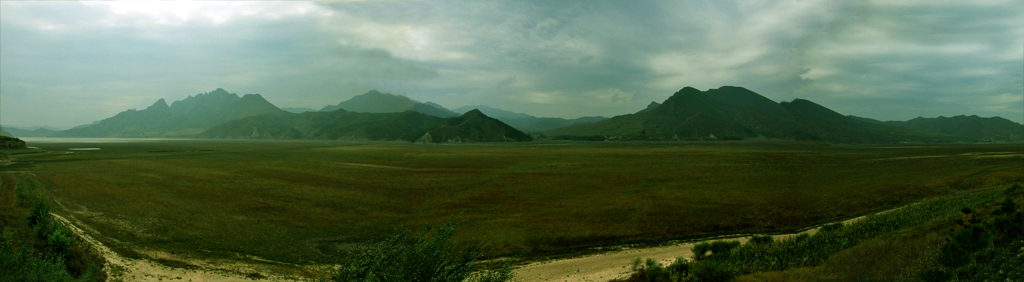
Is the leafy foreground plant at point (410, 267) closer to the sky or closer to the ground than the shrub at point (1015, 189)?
closer to the ground

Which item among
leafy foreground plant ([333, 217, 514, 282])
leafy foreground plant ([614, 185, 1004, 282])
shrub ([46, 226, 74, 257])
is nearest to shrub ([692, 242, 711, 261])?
leafy foreground plant ([614, 185, 1004, 282])

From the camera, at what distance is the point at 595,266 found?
17094 millimetres

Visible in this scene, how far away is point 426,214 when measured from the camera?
26.9 metres

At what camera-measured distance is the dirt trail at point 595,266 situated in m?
15.7

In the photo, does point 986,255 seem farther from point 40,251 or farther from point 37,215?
point 37,215

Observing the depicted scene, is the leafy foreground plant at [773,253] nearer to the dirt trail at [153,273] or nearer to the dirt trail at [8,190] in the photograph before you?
the dirt trail at [153,273]

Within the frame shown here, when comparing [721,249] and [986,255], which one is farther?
[721,249]

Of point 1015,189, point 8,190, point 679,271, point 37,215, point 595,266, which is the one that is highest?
point 1015,189

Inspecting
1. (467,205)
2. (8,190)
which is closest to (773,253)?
(467,205)

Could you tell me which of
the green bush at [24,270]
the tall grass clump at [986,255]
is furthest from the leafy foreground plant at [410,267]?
the tall grass clump at [986,255]

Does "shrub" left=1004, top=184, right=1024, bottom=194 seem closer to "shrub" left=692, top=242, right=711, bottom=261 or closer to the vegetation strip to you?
the vegetation strip

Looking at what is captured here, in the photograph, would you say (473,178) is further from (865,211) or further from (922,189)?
(922,189)

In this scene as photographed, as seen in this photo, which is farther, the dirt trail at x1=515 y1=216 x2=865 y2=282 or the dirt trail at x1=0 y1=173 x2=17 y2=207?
the dirt trail at x1=0 y1=173 x2=17 y2=207

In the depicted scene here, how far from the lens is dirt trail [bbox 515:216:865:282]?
15.7m
